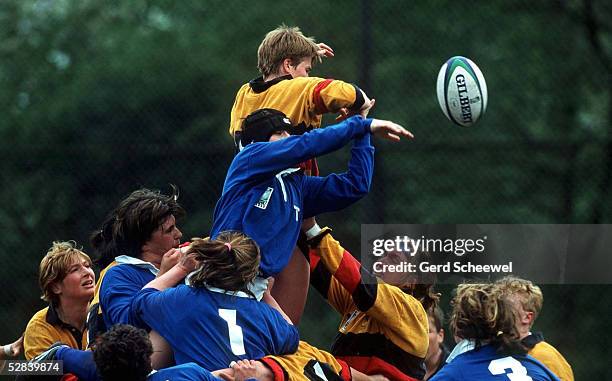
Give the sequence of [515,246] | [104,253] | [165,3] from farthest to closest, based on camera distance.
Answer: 1. [165,3]
2. [515,246]
3. [104,253]

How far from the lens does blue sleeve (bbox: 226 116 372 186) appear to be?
5426 millimetres

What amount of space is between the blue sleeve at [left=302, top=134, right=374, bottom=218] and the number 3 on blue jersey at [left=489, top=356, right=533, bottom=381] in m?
1.25

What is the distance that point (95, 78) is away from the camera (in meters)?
8.88

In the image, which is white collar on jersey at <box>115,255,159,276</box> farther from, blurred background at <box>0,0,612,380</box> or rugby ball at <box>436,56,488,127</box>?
blurred background at <box>0,0,612,380</box>

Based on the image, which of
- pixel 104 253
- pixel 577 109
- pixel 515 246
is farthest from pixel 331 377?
pixel 577 109

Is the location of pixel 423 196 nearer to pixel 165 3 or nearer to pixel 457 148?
pixel 457 148

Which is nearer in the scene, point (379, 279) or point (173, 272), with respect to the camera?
Result: point (173, 272)

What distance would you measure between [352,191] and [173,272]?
103 centimetres

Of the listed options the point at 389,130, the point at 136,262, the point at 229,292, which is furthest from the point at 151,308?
the point at 389,130

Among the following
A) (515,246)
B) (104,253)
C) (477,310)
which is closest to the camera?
(477,310)

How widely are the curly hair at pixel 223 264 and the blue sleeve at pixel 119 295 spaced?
11.8 inches

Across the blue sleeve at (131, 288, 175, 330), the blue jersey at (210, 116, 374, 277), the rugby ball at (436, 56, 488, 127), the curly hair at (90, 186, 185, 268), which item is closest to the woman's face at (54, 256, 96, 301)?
the curly hair at (90, 186, 185, 268)

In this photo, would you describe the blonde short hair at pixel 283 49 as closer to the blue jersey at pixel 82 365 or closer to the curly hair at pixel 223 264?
the curly hair at pixel 223 264

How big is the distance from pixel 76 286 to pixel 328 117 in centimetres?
287
